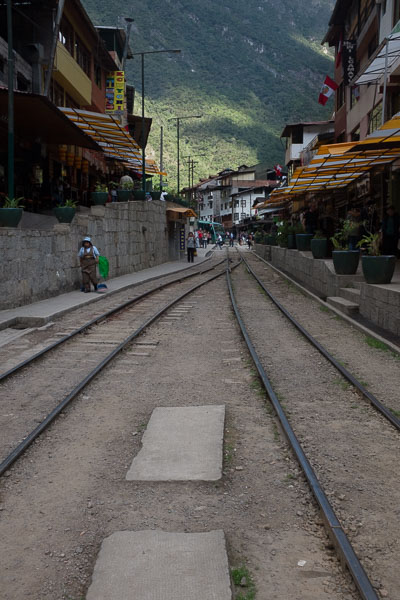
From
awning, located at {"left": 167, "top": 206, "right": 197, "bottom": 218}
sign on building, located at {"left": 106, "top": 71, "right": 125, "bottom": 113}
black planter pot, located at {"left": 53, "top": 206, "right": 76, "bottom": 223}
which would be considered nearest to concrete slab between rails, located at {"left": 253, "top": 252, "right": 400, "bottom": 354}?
black planter pot, located at {"left": 53, "top": 206, "right": 76, "bottom": 223}

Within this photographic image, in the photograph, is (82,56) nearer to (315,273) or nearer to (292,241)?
(292,241)

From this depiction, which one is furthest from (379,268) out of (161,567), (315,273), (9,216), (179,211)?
(179,211)

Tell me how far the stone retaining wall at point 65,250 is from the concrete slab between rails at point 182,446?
8129 mm

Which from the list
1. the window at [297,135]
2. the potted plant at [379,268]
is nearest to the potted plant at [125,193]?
the potted plant at [379,268]

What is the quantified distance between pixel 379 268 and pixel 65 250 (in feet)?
29.8

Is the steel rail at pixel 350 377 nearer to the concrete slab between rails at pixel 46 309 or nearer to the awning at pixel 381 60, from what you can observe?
the concrete slab between rails at pixel 46 309

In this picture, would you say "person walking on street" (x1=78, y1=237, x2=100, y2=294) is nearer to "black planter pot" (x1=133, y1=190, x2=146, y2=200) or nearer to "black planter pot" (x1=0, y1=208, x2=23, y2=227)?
"black planter pot" (x1=0, y1=208, x2=23, y2=227)

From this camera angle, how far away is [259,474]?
15.6ft

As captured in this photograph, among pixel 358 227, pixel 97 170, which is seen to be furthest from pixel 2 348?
pixel 97 170

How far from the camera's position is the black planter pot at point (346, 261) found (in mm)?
15086

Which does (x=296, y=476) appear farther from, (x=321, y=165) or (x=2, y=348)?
(x=321, y=165)

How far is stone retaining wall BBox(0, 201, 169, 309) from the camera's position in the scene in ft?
44.8

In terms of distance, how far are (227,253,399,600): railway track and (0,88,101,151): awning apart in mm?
9997

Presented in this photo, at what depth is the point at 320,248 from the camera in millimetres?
19969
